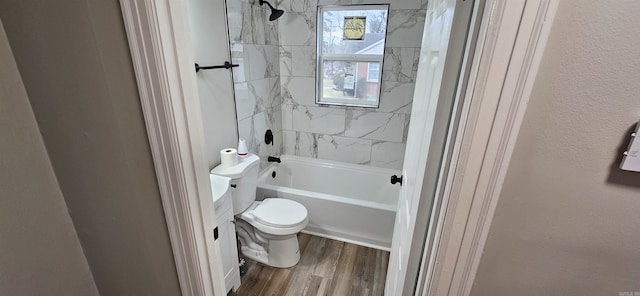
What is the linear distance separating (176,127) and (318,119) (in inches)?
85.6

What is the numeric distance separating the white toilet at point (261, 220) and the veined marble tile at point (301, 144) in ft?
3.33

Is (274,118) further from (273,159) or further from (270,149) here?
(273,159)

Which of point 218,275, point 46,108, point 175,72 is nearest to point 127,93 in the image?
point 175,72

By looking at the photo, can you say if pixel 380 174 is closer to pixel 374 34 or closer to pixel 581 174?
pixel 374 34

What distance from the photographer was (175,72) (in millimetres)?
640

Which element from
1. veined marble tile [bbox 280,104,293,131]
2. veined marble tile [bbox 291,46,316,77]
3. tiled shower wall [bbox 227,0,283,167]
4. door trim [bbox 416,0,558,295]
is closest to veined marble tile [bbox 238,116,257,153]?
tiled shower wall [bbox 227,0,283,167]

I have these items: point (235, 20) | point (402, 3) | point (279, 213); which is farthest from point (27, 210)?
point (402, 3)

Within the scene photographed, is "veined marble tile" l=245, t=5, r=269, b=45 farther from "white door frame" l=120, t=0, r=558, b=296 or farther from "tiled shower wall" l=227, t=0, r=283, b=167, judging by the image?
"white door frame" l=120, t=0, r=558, b=296

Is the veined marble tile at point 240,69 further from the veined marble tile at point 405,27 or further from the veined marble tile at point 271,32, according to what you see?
the veined marble tile at point 405,27

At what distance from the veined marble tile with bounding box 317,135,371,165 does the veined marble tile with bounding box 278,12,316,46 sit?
0.97 meters

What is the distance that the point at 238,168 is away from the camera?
5.80ft

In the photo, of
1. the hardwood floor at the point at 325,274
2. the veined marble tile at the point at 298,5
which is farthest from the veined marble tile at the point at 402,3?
the hardwood floor at the point at 325,274

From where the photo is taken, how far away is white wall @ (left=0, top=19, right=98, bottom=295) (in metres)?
0.75

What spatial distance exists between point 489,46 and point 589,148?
27 centimetres
